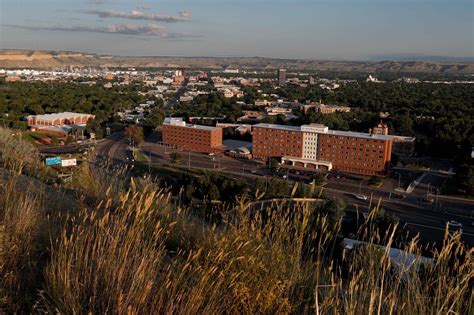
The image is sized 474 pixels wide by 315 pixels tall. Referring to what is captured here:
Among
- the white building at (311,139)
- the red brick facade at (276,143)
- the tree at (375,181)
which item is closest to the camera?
the tree at (375,181)

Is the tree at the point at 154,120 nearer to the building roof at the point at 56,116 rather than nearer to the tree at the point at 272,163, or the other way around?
the building roof at the point at 56,116

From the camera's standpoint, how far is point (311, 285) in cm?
162

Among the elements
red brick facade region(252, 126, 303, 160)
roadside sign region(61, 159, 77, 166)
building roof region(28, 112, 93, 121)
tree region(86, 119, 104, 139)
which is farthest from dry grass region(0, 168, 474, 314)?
building roof region(28, 112, 93, 121)

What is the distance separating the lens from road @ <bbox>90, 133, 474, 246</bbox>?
10.7 metres

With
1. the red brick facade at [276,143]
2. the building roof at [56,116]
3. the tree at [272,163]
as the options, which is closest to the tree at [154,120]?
the building roof at [56,116]

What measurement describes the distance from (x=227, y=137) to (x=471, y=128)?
11697mm

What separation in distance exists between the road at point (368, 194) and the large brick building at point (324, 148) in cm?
117

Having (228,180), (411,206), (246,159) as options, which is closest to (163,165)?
(246,159)

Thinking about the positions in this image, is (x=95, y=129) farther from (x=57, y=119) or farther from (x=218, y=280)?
(x=218, y=280)

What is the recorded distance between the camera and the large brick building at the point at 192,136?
65.9ft

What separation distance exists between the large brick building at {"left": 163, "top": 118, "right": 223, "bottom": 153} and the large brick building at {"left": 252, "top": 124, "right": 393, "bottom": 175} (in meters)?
2.19

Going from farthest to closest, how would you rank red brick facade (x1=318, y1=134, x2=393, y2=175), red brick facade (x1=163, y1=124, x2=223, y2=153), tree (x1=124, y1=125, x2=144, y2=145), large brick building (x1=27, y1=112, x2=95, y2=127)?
1. large brick building (x1=27, y1=112, x2=95, y2=127)
2. tree (x1=124, y1=125, x2=144, y2=145)
3. red brick facade (x1=163, y1=124, x2=223, y2=153)
4. red brick facade (x1=318, y1=134, x2=393, y2=175)

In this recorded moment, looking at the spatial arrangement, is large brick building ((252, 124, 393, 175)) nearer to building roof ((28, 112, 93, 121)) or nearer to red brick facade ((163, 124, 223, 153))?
red brick facade ((163, 124, 223, 153))

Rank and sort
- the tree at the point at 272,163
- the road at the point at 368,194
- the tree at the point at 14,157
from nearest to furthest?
1. the tree at the point at 14,157
2. the road at the point at 368,194
3. the tree at the point at 272,163
